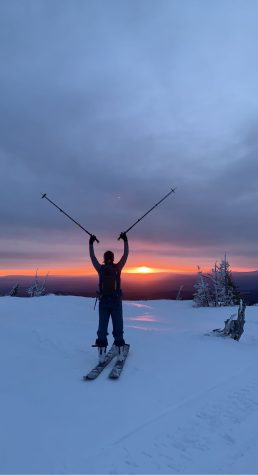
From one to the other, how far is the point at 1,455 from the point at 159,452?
2230 millimetres

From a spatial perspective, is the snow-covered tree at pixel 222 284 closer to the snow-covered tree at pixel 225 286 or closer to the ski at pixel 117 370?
the snow-covered tree at pixel 225 286

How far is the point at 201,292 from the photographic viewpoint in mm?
45469

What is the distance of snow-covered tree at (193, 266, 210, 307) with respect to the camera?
42.7m

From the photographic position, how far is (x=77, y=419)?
6473 millimetres

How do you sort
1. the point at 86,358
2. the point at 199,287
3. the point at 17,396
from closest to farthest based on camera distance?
the point at 17,396 → the point at 86,358 → the point at 199,287

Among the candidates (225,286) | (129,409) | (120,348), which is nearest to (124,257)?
(120,348)

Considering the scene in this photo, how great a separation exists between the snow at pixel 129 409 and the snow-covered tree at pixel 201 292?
3128cm

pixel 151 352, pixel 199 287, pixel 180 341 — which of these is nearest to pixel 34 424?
pixel 151 352

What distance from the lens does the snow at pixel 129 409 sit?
538 cm

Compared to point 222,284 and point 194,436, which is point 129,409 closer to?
point 194,436

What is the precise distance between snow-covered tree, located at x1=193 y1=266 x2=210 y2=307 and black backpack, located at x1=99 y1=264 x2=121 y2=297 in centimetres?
3283

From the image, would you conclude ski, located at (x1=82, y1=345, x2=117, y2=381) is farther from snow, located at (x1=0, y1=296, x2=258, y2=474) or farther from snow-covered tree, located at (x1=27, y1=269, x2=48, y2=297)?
snow-covered tree, located at (x1=27, y1=269, x2=48, y2=297)

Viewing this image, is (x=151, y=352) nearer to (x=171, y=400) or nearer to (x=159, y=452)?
(x=171, y=400)

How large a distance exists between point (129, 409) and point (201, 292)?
39.6 m
